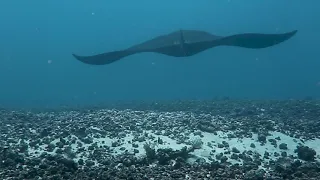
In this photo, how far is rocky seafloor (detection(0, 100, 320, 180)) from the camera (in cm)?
659

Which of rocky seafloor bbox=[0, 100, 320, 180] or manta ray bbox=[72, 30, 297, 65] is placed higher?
manta ray bbox=[72, 30, 297, 65]

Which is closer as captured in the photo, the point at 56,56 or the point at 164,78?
the point at 164,78

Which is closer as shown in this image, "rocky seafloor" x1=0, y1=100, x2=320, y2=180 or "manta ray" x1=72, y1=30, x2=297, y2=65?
"rocky seafloor" x1=0, y1=100, x2=320, y2=180

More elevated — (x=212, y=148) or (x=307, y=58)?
(x=307, y=58)

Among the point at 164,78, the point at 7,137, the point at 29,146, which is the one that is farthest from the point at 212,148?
the point at 164,78

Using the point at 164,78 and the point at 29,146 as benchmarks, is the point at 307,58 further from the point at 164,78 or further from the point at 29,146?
the point at 29,146

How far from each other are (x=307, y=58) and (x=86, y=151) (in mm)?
98793

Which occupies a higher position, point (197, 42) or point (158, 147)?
point (197, 42)

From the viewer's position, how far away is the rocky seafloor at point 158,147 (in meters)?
6.59

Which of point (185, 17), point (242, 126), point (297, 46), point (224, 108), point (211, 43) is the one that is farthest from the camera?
point (185, 17)

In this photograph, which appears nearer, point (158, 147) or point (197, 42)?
point (158, 147)

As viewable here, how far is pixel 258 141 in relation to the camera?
9.64 meters

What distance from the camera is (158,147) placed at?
869 centimetres

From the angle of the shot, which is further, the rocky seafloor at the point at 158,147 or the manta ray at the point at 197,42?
the manta ray at the point at 197,42
